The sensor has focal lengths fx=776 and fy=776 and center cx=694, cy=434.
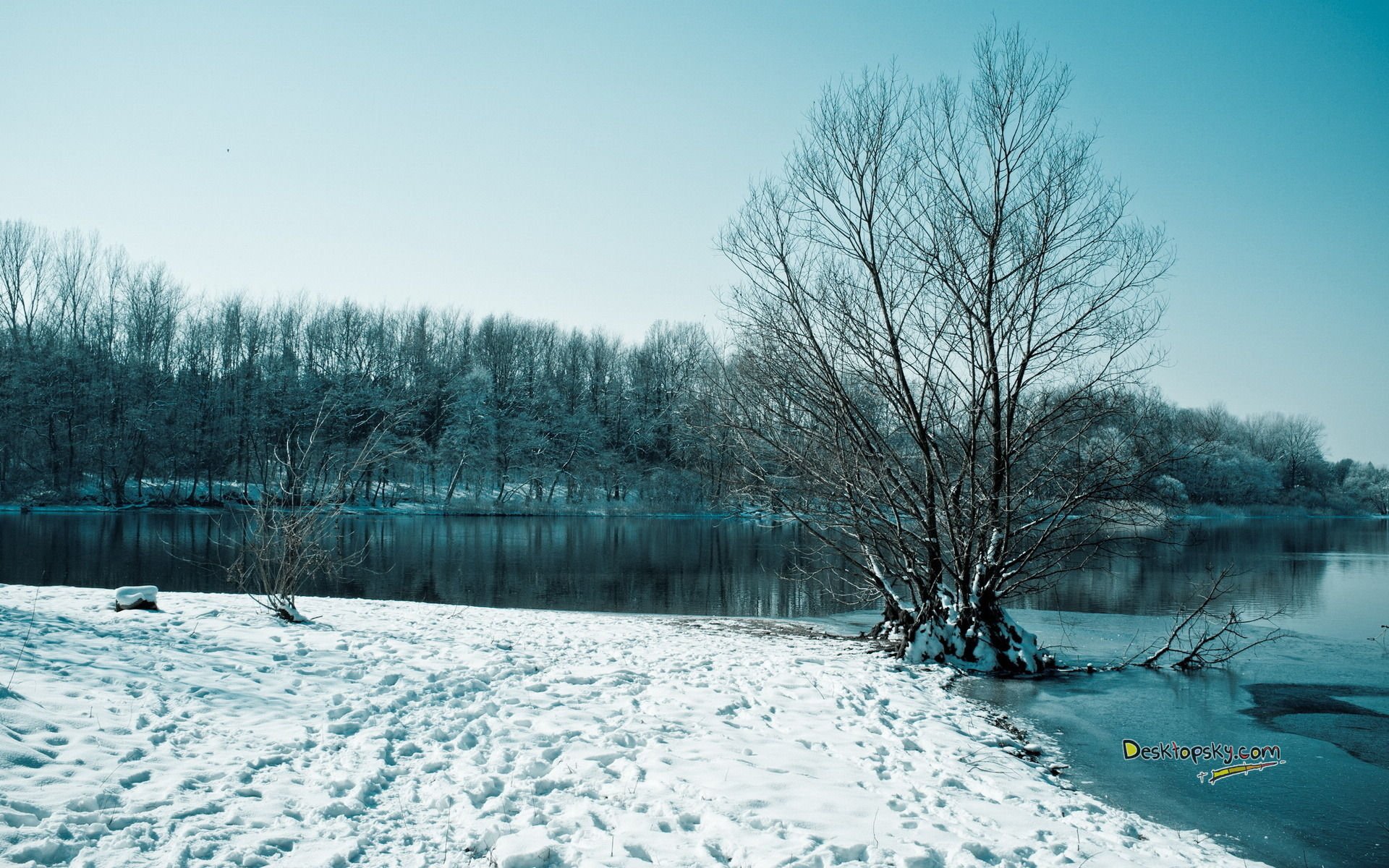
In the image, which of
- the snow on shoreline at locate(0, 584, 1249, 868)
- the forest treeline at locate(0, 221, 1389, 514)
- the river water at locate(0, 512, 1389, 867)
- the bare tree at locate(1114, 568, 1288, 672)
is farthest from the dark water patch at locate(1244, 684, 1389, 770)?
the forest treeline at locate(0, 221, 1389, 514)

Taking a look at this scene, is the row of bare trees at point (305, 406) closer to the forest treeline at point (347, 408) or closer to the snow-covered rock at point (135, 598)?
the forest treeline at point (347, 408)

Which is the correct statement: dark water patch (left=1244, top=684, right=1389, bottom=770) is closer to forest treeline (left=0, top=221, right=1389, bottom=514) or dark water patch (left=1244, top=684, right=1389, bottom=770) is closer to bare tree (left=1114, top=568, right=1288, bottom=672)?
bare tree (left=1114, top=568, right=1288, bottom=672)

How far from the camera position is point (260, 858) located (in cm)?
379

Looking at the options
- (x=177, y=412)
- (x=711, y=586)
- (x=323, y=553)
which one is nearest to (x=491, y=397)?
(x=177, y=412)

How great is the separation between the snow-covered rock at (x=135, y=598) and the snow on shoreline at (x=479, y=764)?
0.69 metres

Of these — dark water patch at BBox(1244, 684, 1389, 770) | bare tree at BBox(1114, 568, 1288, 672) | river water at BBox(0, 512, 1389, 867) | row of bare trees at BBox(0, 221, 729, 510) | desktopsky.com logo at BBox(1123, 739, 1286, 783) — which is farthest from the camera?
row of bare trees at BBox(0, 221, 729, 510)

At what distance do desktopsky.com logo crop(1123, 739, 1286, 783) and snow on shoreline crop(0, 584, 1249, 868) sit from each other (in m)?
1.40

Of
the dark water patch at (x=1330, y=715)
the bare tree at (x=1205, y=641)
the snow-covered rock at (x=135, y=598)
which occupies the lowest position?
the dark water patch at (x=1330, y=715)

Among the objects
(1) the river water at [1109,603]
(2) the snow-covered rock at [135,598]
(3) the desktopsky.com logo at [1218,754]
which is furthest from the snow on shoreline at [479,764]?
(3) the desktopsky.com logo at [1218,754]

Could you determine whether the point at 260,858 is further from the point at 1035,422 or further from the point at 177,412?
the point at 177,412

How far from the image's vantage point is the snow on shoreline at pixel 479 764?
409cm

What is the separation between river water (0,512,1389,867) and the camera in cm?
629

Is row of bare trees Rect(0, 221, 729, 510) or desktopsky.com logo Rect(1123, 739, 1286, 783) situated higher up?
row of bare trees Rect(0, 221, 729, 510)

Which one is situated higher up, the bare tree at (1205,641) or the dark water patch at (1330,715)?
the bare tree at (1205,641)
